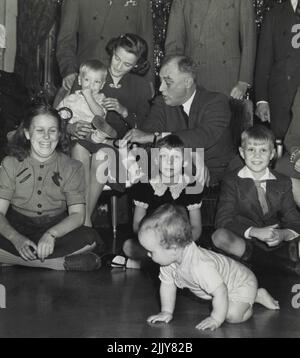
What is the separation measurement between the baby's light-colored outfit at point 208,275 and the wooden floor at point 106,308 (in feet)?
0.34

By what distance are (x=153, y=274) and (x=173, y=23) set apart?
149cm

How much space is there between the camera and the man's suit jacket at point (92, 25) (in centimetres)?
385

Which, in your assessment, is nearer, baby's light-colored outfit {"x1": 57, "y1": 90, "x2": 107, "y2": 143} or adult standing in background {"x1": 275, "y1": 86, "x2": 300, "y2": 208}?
adult standing in background {"x1": 275, "y1": 86, "x2": 300, "y2": 208}

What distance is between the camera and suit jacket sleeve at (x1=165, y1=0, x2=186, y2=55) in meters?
3.91

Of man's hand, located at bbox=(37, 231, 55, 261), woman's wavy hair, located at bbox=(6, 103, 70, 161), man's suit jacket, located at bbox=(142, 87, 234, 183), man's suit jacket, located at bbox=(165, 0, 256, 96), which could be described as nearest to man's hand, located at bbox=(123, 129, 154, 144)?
man's suit jacket, located at bbox=(142, 87, 234, 183)

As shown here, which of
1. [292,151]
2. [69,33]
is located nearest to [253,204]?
[292,151]

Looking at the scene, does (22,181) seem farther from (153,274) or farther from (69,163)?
(153,274)

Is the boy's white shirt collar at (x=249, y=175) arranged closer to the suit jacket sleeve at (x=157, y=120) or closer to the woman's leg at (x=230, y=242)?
the woman's leg at (x=230, y=242)

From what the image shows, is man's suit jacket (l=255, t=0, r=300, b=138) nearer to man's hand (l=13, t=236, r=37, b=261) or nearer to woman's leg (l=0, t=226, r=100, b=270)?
woman's leg (l=0, t=226, r=100, b=270)

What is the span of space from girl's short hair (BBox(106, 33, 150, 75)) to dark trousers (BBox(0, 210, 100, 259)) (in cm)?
95

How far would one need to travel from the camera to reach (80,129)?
3.54 metres

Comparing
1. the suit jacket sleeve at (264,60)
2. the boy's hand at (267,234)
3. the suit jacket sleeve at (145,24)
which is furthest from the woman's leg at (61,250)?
the suit jacket sleeve at (264,60)

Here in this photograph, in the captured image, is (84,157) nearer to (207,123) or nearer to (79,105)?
(79,105)
